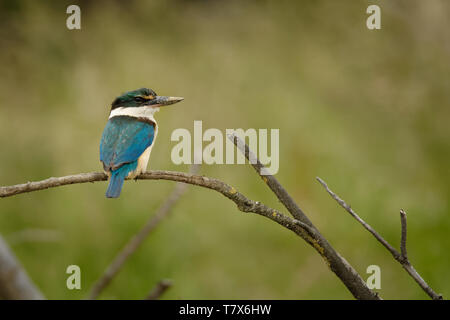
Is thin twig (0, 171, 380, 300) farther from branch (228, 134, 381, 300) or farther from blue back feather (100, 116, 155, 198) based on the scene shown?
blue back feather (100, 116, 155, 198)

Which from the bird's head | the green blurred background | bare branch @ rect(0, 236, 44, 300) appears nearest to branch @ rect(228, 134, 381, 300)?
the bird's head

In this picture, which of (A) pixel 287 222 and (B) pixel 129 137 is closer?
(A) pixel 287 222

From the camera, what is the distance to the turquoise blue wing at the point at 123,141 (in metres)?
1.46

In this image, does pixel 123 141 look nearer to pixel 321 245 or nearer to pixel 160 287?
pixel 160 287

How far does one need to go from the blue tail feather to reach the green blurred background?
121cm

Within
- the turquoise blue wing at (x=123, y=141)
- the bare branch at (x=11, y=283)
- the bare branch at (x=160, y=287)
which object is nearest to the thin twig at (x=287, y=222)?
the bare branch at (x=160, y=287)

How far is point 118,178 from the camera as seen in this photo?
1.42 meters

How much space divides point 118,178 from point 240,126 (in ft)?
6.14

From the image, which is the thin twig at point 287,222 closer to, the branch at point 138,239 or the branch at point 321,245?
the branch at point 321,245

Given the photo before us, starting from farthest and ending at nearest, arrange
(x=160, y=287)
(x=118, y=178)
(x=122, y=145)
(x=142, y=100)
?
(x=142, y=100), (x=122, y=145), (x=118, y=178), (x=160, y=287)

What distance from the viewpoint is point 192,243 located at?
2.91 m

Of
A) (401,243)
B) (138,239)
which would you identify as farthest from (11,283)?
(401,243)

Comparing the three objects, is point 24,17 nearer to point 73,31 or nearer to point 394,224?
point 73,31

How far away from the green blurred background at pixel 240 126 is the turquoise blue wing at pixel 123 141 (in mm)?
1156
